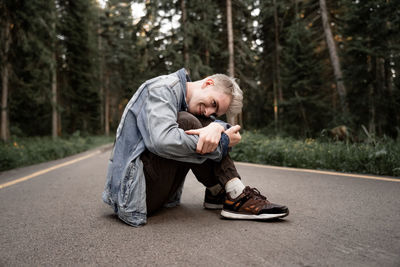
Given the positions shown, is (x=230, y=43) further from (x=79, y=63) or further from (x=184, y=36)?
(x=79, y=63)

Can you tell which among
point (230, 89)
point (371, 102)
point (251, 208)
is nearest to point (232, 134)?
point (230, 89)

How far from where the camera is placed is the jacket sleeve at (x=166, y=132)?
1.94 m

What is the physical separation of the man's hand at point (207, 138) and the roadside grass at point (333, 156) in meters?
3.88

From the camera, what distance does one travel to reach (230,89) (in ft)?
7.72

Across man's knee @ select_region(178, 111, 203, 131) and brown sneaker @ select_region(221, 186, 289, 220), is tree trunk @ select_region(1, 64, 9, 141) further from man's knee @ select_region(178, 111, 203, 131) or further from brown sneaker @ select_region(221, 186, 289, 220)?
brown sneaker @ select_region(221, 186, 289, 220)

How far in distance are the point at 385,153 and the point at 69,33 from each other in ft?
A: 77.2

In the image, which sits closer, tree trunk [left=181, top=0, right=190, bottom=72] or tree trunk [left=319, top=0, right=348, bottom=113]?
tree trunk [left=319, top=0, right=348, bottom=113]

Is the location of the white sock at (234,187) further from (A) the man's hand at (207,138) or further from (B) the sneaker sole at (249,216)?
(A) the man's hand at (207,138)

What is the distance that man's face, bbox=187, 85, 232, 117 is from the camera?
2.33 m

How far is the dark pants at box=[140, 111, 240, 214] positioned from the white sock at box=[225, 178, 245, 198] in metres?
0.03

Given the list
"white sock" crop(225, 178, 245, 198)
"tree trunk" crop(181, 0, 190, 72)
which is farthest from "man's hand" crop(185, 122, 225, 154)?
"tree trunk" crop(181, 0, 190, 72)

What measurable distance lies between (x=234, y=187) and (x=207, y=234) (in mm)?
480

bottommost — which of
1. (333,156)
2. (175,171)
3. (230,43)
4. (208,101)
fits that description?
(333,156)

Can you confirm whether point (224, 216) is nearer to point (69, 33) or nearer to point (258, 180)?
point (258, 180)
